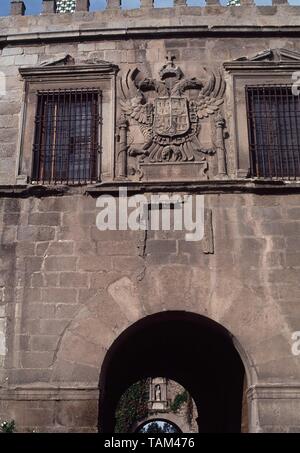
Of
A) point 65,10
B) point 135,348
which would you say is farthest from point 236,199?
point 65,10

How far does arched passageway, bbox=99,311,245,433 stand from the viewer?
29.2 feet

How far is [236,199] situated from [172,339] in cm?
304

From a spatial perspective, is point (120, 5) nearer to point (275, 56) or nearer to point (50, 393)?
point (275, 56)

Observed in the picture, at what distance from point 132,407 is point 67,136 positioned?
1671 cm

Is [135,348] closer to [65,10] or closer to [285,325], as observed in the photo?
[285,325]

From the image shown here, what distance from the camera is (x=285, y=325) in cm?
707

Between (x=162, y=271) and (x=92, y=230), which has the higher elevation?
(x=92, y=230)

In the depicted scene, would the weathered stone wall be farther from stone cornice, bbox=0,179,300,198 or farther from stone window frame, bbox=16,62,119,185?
stone window frame, bbox=16,62,119,185

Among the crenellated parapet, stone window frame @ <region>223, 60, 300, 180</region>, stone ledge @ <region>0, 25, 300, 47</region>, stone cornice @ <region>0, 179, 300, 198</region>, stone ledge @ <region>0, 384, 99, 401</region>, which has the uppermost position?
the crenellated parapet

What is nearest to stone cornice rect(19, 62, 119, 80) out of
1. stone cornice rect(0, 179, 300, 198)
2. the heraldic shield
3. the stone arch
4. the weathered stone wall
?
the heraldic shield

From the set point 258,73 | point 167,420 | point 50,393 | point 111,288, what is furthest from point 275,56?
point 167,420

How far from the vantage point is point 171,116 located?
816cm

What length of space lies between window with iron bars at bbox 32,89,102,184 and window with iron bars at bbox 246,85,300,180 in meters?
2.16

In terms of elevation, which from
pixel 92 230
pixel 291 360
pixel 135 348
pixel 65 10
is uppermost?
pixel 65 10
